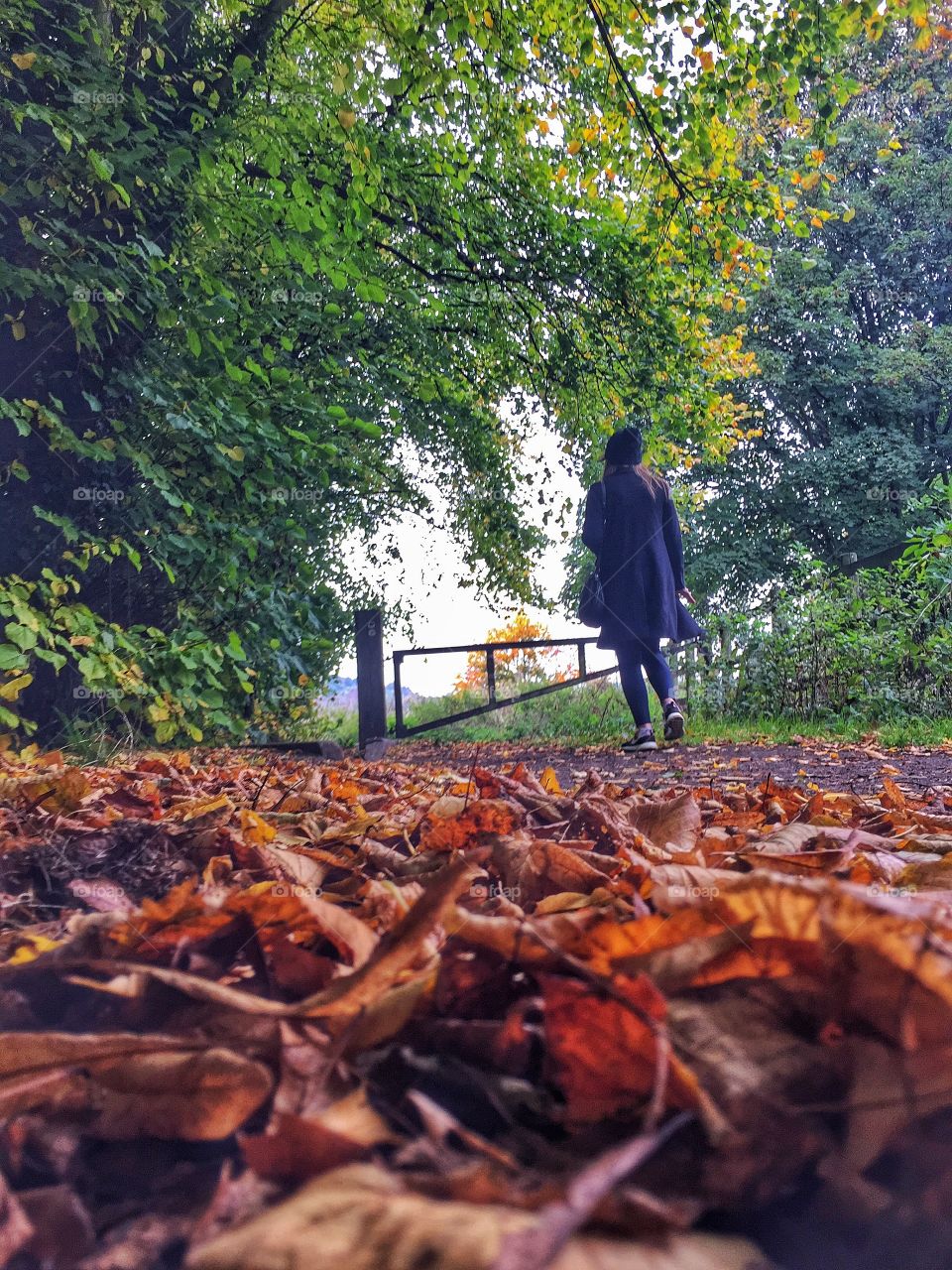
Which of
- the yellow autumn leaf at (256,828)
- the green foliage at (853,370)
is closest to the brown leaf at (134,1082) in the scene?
the yellow autumn leaf at (256,828)

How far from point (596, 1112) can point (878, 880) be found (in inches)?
31.4

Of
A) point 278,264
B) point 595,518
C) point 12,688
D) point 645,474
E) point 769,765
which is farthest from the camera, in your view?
point 645,474

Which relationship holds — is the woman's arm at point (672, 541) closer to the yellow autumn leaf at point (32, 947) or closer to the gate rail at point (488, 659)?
the gate rail at point (488, 659)

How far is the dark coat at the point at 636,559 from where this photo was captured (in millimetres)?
6562

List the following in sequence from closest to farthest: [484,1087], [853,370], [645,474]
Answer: [484,1087], [645,474], [853,370]

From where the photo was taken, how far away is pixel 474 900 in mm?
1139

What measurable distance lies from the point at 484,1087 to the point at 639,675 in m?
5.93

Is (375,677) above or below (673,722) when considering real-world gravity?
above

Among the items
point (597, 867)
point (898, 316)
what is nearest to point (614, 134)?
point (597, 867)

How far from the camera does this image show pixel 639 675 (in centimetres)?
642

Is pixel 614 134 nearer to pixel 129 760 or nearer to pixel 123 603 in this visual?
pixel 123 603

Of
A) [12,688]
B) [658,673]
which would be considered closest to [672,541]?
[658,673]

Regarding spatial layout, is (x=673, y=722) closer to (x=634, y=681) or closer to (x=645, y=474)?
(x=634, y=681)

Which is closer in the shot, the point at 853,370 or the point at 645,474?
the point at 645,474
